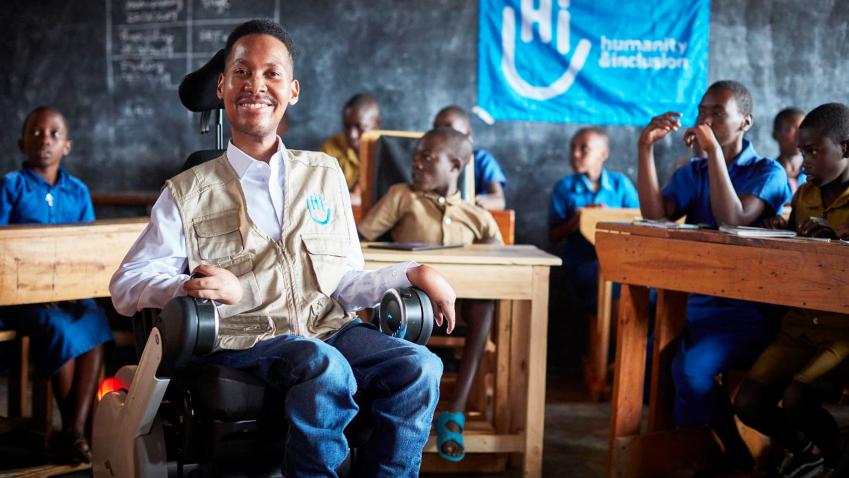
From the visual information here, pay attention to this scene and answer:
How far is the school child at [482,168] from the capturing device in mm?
4781

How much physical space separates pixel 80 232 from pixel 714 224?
2.02m

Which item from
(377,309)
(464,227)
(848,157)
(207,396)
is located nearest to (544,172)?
(464,227)

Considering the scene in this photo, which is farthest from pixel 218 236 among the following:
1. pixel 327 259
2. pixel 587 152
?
pixel 587 152

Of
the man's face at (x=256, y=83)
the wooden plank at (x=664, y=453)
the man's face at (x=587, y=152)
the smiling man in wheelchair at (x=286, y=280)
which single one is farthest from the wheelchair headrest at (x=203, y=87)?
the man's face at (x=587, y=152)

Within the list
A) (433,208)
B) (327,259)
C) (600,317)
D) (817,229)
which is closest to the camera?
(327,259)

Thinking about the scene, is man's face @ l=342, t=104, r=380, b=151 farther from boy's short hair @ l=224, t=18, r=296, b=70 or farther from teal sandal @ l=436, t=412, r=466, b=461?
boy's short hair @ l=224, t=18, r=296, b=70

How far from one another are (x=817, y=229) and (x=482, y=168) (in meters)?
2.53

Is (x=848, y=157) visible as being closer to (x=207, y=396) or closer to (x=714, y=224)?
(x=714, y=224)

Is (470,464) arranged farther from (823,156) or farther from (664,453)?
(823,156)

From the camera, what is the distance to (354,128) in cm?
523

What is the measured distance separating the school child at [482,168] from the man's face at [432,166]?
1094 millimetres

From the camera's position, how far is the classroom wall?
18.0 ft

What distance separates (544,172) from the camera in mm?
5516

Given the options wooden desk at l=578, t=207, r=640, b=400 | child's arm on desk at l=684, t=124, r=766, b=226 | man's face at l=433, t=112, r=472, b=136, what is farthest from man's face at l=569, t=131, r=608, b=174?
child's arm on desk at l=684, t=124, r=766, b=226
